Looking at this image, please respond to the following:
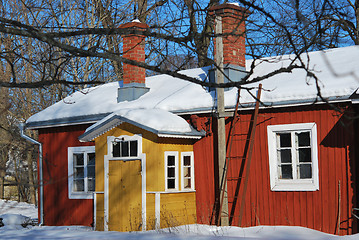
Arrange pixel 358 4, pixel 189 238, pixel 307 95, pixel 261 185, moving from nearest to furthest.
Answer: pixel 189 238
pixel 307 95
pixel 261 185
pixel 358 4

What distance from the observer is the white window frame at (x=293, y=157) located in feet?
34.1

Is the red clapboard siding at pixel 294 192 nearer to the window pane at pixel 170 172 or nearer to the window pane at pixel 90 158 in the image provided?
the window pane at pixel 170 172

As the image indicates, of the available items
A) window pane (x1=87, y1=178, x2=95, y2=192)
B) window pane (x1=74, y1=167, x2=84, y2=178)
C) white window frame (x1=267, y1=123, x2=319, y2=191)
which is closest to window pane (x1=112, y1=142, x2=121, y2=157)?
window pane (x1=87, y1=178, x2=95, y2=192)

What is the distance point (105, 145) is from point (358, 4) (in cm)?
1129

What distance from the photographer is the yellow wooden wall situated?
1118 centimetres

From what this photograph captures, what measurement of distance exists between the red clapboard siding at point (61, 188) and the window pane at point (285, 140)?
17.4ft

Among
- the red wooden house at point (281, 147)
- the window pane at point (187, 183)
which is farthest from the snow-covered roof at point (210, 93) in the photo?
the window pane at point (187, 183)

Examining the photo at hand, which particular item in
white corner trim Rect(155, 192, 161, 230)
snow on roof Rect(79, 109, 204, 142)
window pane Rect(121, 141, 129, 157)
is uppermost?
snow on roof Rect(79, 109, 204, 142)

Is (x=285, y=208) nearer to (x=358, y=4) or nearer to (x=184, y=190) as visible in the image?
(x=184, y=190)

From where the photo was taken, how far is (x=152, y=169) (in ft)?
37.0

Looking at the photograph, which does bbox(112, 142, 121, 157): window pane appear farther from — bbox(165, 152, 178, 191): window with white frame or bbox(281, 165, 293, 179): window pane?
bbox(281, 165, 293, 179): window pane

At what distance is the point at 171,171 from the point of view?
11.7 meters

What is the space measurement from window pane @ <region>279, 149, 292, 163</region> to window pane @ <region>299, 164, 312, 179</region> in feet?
1.01

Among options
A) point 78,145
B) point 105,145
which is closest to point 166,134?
point 105,145
